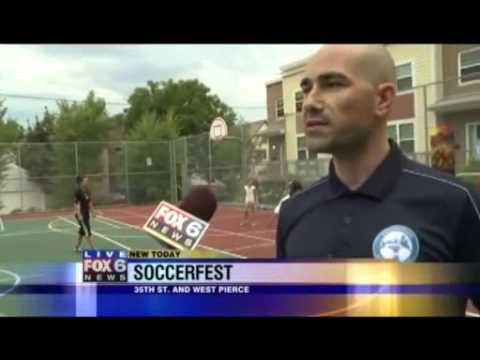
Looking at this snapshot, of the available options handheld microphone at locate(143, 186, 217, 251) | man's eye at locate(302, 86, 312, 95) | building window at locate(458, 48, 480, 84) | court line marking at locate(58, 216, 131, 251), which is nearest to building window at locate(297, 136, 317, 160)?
man's eye at locate(302, 86, 312, 95)

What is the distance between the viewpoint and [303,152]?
9.57 ft

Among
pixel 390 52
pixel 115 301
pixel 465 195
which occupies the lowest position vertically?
pixel 115 301

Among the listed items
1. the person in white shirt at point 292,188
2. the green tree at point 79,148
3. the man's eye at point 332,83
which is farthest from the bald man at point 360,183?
the green tree at point 79,148

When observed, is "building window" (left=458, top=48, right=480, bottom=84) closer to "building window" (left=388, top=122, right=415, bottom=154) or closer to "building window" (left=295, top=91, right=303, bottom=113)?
"building window" (left=388, top=122, right=415, bottom=154)

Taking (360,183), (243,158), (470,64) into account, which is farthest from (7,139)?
(470,64)

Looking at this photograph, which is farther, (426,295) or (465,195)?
(426,295)

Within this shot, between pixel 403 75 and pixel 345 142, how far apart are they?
558 millimetres

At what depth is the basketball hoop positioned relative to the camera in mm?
3033

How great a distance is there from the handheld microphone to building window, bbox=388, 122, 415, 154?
0.96 metres

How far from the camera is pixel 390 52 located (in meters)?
2.44
